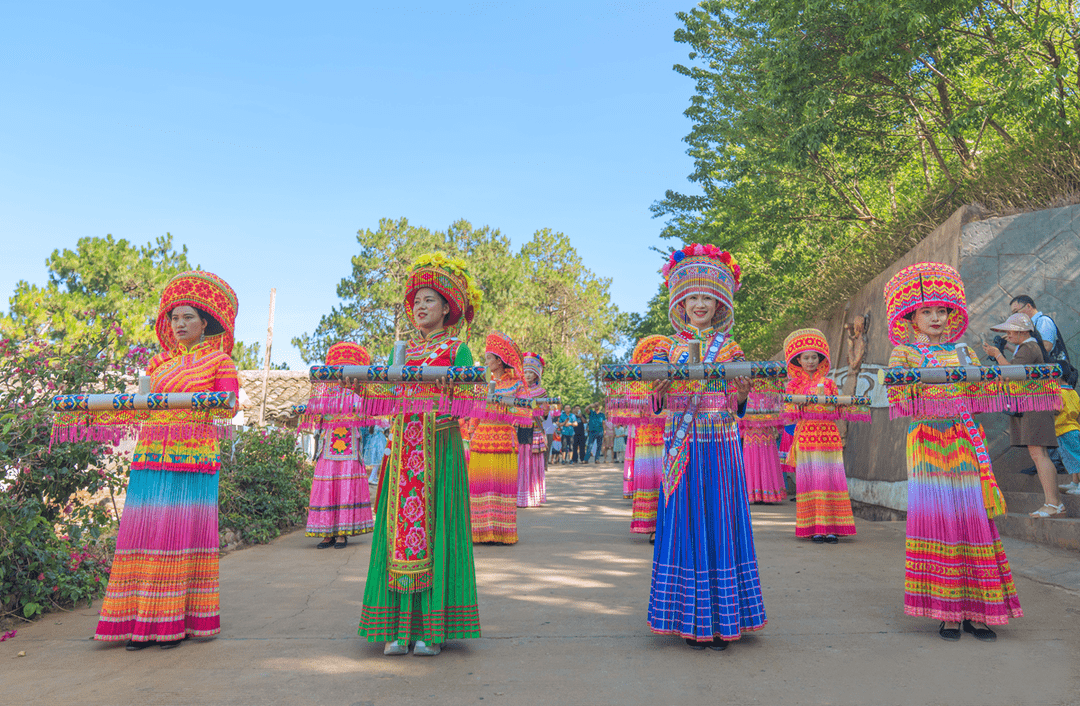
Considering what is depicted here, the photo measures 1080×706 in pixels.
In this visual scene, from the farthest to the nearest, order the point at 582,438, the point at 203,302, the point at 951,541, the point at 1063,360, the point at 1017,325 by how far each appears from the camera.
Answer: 1. the point at 582,438
2. the point at 1063,360
3. the point at 1017,325
4. the point at 203,302
5. the point at 951,541

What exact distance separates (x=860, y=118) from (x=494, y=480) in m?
8.46

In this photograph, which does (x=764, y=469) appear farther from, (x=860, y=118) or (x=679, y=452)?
(x=679, y=452)

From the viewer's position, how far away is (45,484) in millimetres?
4891

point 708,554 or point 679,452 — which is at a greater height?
point 679,452

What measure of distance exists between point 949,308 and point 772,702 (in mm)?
2823

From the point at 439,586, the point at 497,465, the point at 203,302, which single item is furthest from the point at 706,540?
the point at 497,465

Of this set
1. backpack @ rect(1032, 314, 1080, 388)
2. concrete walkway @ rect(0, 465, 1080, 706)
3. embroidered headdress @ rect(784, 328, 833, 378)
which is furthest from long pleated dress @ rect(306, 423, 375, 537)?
backpack @ rect(1032, 314, 1080, 388)

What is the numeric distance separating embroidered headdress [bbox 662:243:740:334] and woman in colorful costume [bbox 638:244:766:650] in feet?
0.08

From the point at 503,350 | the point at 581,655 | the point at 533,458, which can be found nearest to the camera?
the point at 581,655

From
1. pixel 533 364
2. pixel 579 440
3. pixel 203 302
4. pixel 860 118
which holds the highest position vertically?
pixel 860 118

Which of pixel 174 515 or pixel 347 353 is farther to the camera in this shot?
pixel 347 353

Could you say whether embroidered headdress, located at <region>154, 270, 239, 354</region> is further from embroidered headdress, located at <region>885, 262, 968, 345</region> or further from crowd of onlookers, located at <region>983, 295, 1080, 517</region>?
crowd of onlookers, located at <region>983, 295, 1080, 517</region>

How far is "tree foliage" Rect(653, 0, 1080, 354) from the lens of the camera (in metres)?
8.56

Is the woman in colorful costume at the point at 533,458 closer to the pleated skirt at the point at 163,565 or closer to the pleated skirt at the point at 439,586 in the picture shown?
the pleated skirt at the point at 439,586
